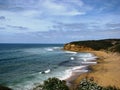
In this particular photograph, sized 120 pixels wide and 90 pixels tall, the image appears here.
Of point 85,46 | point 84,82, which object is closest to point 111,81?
point 84,82

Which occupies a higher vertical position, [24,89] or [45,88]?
[45,88]

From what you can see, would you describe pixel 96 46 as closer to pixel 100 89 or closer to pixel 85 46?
pixel 85 46

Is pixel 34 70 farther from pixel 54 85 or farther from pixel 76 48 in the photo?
pixel 76 48

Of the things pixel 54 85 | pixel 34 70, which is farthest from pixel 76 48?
pixel 54 85

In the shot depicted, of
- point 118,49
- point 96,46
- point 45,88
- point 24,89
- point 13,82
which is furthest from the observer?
point 96,46

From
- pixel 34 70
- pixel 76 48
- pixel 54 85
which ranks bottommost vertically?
pixel 34 70

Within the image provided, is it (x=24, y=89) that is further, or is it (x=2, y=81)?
(x=2, y=81)

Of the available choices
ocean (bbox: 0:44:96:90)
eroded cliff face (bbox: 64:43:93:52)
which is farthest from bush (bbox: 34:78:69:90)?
eroded cliff face (bbox: 64:43:93:52)

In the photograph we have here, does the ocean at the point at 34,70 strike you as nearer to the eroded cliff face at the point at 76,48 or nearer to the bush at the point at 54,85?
the bush at the point at 54,85

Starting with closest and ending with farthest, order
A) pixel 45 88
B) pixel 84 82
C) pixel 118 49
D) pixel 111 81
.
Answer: pixel 45 88
pixel 84 82
pixel 111 81
pixel 118 49

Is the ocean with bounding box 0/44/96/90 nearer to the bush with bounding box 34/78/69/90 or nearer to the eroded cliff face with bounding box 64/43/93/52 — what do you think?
the bush with bounding box 34/78/69/90

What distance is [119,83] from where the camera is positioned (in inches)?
1120

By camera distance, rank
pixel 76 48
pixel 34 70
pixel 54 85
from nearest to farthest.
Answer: pixel 54 85, pixel 34 70, pixel 76 48

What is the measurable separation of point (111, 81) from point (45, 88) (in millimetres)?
14796
